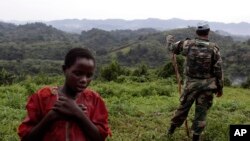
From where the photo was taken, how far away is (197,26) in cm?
632

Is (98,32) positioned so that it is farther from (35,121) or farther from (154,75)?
(35,121)

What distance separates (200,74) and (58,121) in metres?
4.24

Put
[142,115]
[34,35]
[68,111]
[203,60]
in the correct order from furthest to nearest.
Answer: [34,35]
[142,115]
[203,60]
[68,111]

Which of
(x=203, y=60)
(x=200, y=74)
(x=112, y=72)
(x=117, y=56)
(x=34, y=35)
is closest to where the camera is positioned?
(x=203, y=60)

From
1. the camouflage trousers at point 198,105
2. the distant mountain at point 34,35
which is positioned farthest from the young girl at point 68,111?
the distant mountain at point 34,35

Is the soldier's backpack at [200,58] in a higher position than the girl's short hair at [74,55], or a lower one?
lower

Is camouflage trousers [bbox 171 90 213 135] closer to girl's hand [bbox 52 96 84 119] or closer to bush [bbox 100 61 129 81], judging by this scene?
girl's hand [bbox 52 96 84 119]

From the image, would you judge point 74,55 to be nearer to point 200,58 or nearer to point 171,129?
point 200,58

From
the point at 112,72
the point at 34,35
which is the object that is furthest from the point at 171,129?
the point at 34,35

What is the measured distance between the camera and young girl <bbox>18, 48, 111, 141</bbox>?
2344 mm

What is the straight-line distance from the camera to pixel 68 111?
2.31m

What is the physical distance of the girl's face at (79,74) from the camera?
2.42 metres

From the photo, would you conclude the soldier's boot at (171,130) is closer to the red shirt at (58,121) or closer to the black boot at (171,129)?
the black boot at (171,129)

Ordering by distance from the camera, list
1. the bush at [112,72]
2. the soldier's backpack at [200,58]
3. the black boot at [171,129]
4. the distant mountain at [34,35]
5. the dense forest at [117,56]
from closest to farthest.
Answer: the soldier's backpack at [200,58] → the black boot at [171,129] → the bush at [112,72] → the dense forest at [117,56] → the distant mountain at [34,35]
